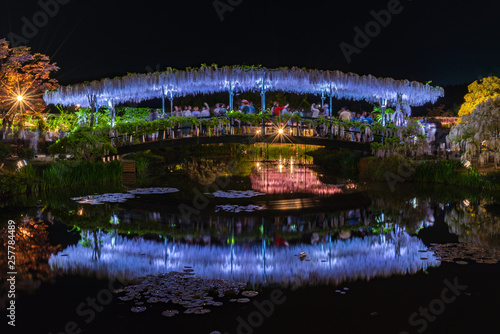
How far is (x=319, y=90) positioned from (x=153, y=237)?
19.4 m

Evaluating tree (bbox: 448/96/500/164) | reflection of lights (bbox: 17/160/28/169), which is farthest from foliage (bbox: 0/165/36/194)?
tree (bbox: 448/96/500/164)

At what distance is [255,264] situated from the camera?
7.28m

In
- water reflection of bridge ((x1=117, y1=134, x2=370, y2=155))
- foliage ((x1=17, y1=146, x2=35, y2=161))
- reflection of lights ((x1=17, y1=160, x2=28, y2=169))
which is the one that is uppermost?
water reflection of bridge ((x1=117, y1=134, x2=370, y2=155))

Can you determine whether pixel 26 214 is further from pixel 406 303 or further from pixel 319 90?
pixel 319 90

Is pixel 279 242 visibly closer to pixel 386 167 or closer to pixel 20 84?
pixel 386 167

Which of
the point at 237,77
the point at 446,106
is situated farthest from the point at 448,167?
the point at 446,106

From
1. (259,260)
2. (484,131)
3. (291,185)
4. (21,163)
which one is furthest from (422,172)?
(21,163)

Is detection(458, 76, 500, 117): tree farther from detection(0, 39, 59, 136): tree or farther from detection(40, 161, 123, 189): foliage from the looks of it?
detection(0, 39, 59, 136): tree

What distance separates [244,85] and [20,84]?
44.5 ft

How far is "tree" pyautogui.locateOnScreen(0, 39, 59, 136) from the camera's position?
2605cm

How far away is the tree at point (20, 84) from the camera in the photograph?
26047 mm

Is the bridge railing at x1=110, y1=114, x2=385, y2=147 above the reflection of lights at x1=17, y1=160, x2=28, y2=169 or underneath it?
above

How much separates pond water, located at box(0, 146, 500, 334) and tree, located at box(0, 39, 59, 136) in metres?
14.9

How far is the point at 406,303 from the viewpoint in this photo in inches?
221
